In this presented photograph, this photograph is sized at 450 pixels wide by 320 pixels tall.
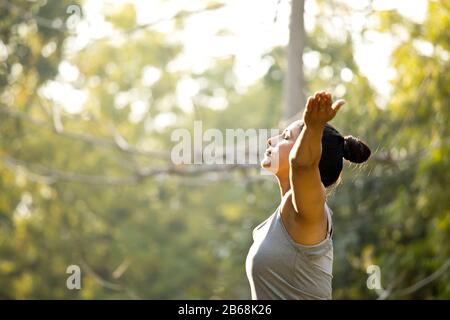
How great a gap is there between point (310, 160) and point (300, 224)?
23 centimetres

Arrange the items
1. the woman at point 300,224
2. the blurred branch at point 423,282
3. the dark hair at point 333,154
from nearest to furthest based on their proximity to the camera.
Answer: the woman at point 300,224 → the dark hair at point 333,154 → the blurred branch at point 423,282

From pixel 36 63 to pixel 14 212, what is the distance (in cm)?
738

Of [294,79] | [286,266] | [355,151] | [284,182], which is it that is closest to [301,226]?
[286,266]

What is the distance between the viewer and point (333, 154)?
2766mm

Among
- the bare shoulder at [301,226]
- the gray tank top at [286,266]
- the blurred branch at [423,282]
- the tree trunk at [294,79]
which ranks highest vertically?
the tree trunk at [294,79]

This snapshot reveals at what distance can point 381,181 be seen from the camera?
931 cm

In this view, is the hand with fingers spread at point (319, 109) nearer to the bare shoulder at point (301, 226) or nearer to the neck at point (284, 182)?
the bare shoulder at point (301, 226)

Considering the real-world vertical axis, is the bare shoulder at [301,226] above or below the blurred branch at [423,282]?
below

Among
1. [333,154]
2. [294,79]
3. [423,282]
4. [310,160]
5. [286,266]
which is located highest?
[294,79]

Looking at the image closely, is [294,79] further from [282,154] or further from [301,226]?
[301,226]

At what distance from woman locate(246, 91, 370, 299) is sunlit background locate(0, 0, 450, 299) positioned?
1.10 ft

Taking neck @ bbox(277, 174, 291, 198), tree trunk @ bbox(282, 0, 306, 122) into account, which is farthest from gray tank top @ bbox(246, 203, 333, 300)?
tree trunk @ bbox(282, 0, 306, 122)

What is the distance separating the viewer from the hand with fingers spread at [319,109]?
2.34 meters

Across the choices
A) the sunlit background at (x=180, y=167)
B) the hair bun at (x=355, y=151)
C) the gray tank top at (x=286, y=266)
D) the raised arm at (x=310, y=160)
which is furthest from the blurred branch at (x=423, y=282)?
the raised arm at (x=310, y=160)
